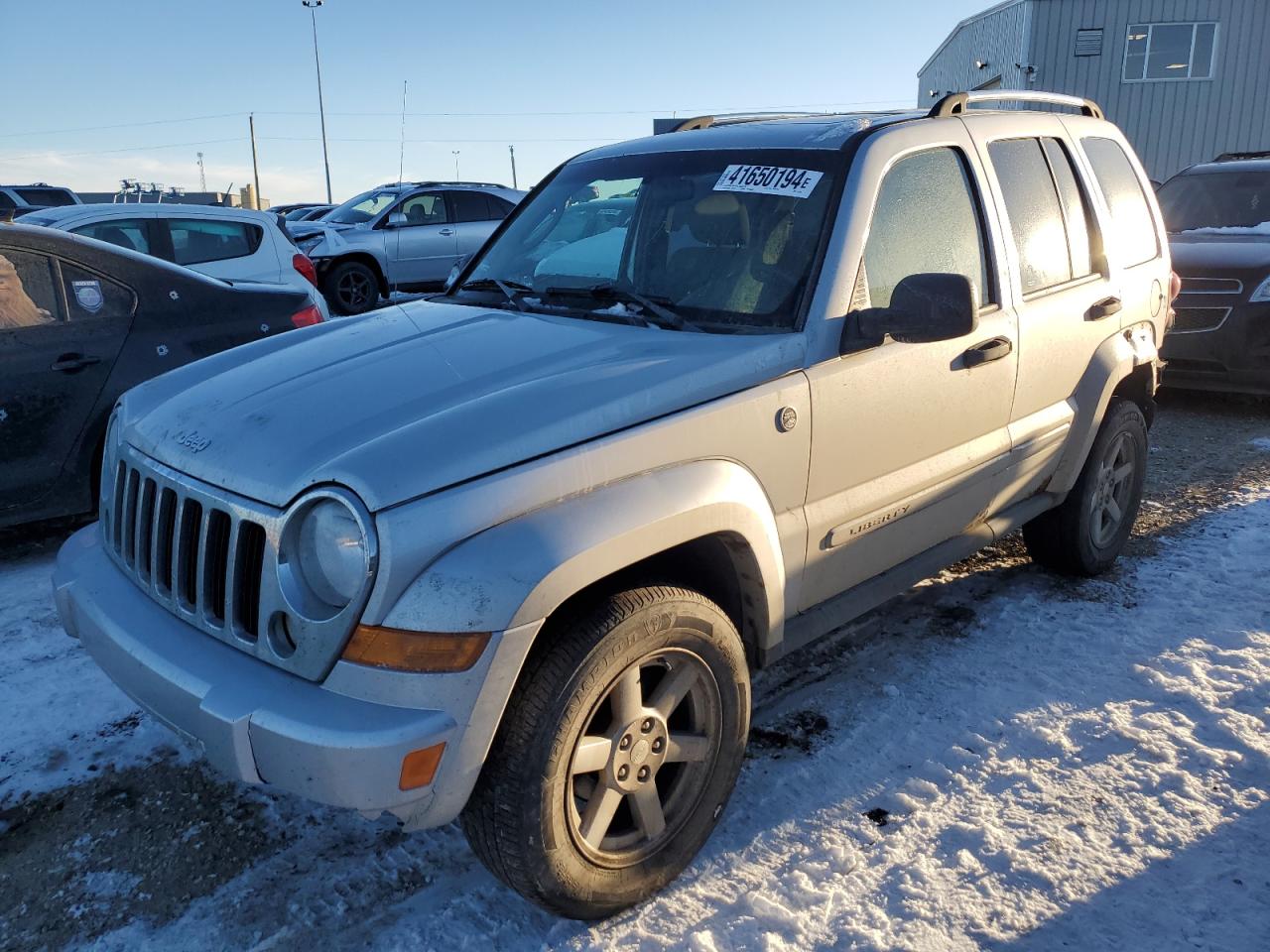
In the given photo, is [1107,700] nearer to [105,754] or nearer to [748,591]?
[748,591]

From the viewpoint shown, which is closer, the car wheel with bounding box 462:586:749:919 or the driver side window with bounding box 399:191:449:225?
the car wheel with bounding box 462:586:749:919

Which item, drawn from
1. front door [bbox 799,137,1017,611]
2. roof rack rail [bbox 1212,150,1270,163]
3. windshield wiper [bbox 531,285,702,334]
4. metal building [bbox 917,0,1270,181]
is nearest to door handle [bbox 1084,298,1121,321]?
front door [bbox 799,137,1017,611]

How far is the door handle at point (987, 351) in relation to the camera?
3.25 metres

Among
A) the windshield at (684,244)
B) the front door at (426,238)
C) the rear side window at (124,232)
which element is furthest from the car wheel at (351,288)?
the windshield at (684,244)

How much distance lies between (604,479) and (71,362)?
361 centimetres

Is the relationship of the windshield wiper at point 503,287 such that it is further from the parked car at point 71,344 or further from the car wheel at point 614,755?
the parked car at point 71,344

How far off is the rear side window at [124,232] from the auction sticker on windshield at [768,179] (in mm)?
6753

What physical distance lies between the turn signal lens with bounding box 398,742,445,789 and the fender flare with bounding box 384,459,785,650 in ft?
0.81

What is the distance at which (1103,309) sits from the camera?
399 cm

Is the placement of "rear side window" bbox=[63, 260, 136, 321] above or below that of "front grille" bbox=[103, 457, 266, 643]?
above

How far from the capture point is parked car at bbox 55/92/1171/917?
203 cm

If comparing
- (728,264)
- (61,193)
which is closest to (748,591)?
(728,264)

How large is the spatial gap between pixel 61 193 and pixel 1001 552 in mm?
17972

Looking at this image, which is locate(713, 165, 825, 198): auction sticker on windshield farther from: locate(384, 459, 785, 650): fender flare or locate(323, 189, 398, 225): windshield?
locate(323, 189, 398, 225): windshield
